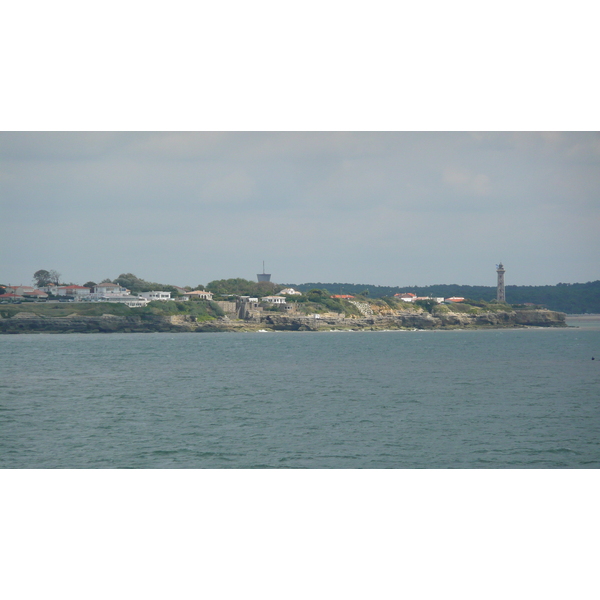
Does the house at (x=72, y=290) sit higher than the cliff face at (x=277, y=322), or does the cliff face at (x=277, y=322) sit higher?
the house at (x=72, y=290)

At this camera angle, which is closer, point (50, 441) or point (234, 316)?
point (50, 441)

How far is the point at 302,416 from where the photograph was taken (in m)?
11.1

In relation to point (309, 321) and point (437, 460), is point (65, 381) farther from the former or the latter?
point (309, 321)

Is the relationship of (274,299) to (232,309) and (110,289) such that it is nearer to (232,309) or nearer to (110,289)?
(232,309)

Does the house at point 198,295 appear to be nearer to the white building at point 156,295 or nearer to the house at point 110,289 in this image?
the white building at point 156,295

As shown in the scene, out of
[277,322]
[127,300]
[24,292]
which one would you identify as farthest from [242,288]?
[24,292]

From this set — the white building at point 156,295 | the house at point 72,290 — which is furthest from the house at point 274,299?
the house at point 72,290

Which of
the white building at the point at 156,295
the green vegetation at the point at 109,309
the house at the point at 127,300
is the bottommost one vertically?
the green vegetation at the point at 109,309

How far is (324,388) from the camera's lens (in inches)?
599

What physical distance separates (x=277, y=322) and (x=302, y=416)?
45.1 m

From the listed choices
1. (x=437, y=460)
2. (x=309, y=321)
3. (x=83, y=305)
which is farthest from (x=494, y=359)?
(x=83, y=305)

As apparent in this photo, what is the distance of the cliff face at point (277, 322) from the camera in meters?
48.4

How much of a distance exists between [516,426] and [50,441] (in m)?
7.53

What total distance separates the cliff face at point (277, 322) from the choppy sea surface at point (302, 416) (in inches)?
1147
